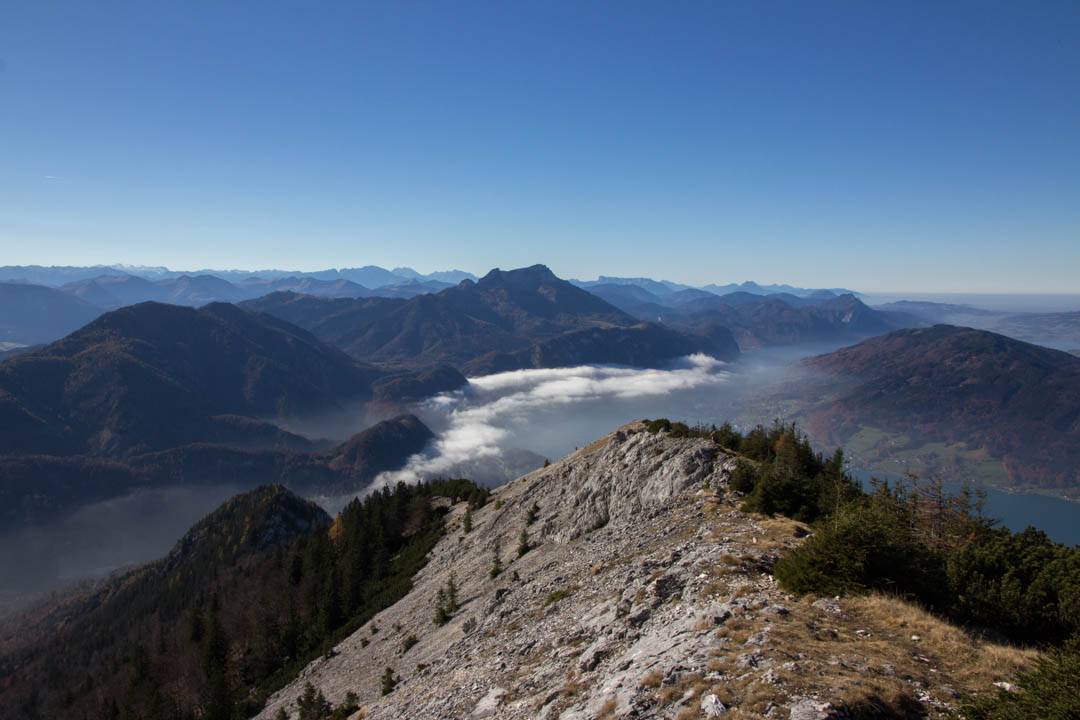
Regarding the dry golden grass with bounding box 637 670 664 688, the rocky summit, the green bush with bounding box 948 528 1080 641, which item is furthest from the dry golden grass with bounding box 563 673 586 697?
the green bush with bounding box 948 528 1080 641

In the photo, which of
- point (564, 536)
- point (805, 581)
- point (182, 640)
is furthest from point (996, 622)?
point (182, 640)

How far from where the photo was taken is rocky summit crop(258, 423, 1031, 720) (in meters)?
17.8

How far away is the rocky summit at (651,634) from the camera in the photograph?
17750 mm

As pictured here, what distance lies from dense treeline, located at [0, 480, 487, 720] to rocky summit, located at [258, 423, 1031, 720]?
12.6 metres

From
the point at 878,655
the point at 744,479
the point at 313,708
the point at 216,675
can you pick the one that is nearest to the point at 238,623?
the point at 216,675

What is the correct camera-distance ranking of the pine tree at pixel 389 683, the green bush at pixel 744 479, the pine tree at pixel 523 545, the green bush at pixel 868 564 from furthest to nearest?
the pine tree at pixel 523 545
the green bush at pixel 744 479
the pine tree at pixel 389 683
the green bush at pixel 868 564

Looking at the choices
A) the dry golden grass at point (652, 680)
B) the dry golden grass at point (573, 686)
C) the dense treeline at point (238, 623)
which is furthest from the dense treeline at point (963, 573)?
the dense treeline at point (238, 623)

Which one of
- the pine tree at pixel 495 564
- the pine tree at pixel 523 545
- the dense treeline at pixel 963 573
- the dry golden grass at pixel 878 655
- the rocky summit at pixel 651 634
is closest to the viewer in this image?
the dry golden grass at pixel 878 655

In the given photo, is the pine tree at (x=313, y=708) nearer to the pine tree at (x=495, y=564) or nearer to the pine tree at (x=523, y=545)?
the pine tree at (x=495, y=564)

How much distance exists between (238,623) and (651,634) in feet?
382

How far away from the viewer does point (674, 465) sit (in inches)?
2163

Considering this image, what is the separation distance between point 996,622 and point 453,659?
108ft

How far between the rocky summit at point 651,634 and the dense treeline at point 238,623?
12.6 meters

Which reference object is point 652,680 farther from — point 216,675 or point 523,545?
point 216,675
